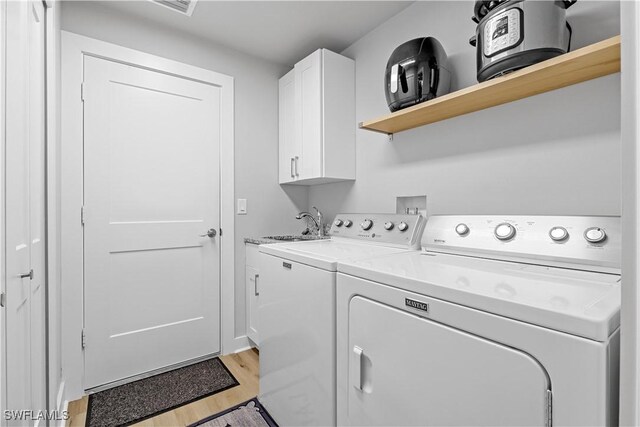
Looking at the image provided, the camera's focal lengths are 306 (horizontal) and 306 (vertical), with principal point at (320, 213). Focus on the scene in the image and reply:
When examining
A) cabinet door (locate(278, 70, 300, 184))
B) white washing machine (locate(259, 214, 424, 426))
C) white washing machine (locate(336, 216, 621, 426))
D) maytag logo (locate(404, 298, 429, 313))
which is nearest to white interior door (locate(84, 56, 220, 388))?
cabinet door (locate(278, 70, 300, 184))

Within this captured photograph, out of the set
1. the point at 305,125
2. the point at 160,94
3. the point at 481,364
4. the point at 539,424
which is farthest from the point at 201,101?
the point at 539,424

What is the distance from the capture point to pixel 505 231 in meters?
1.23

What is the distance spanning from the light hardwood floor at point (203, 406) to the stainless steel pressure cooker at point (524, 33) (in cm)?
218

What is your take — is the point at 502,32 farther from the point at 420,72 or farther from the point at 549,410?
the point at 549,410

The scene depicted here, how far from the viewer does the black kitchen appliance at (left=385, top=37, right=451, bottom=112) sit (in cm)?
155

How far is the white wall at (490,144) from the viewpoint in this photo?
1205 millimetres

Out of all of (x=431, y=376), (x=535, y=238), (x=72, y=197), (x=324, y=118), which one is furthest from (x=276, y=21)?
(x=431, y=376)

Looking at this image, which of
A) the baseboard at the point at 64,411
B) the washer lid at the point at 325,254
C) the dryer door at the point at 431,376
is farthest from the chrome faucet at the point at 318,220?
the baseboard at the point at 64,411

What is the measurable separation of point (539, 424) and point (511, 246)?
0.68m

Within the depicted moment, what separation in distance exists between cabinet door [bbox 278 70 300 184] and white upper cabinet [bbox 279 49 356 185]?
0.09 ft

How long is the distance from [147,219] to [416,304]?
75.5 inches

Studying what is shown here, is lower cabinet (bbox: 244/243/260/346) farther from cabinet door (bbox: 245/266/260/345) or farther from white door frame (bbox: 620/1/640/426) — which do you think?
white door frame (bbox: 620/1/640/426)

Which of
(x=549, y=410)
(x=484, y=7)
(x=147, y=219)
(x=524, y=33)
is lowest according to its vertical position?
(x=549, y=410)

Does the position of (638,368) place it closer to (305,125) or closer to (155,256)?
(305,125)
